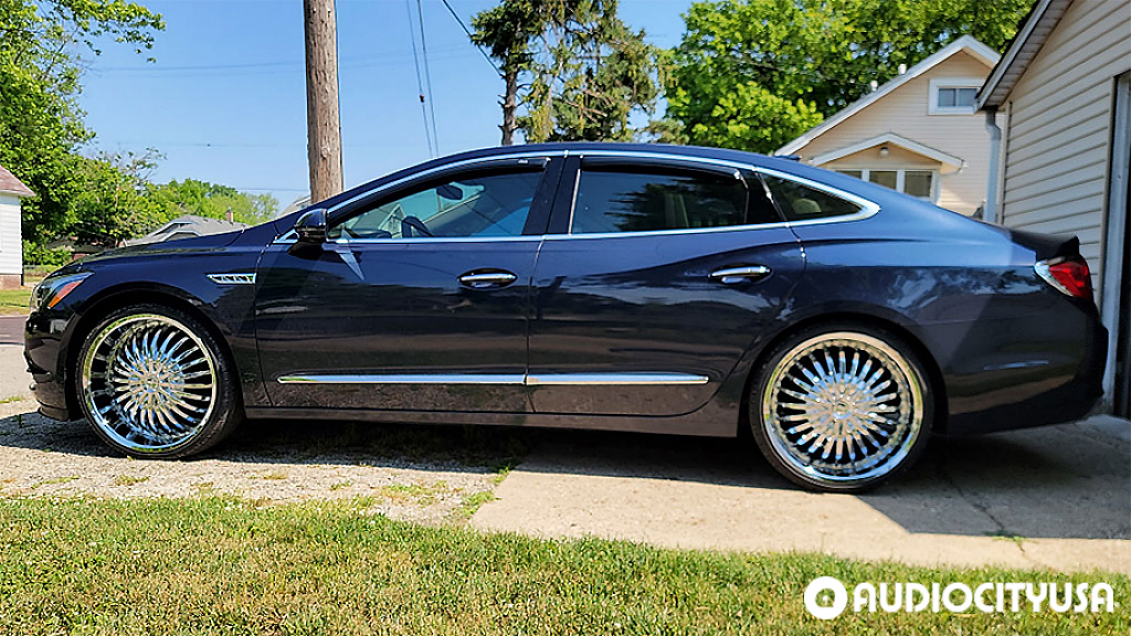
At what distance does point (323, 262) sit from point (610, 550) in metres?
1.99

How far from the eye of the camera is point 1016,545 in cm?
280

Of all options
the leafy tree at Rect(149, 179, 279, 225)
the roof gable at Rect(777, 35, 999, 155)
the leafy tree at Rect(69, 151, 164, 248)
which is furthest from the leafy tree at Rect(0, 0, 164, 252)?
the leafy tree at Rect(149, 179, 279, 225)

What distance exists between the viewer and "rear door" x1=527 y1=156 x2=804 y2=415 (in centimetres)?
341

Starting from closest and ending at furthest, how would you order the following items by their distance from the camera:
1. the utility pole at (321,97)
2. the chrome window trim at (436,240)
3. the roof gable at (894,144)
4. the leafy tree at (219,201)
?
the chrome window trim at (436,240) → the utility pole at (321,97) → the roof gable at (894,144) → the leafy tree at (219,201)

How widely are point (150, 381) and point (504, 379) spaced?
1.78m

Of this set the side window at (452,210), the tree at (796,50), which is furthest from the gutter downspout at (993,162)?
the tree at (796,50)

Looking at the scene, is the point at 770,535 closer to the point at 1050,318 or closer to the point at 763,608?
the point at 763,608

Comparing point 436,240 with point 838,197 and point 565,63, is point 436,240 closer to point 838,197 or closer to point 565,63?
point 838,197

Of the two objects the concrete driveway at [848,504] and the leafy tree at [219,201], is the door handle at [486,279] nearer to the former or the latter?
the concrete driveway at [848,504]

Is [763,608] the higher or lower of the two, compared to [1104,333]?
lower

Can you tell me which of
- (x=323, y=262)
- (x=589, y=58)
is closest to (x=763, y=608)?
(x=323, y=262)

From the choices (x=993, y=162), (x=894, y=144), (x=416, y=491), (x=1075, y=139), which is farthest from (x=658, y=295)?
(x=894, y=144)

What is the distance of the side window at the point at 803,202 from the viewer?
3510 millimetres

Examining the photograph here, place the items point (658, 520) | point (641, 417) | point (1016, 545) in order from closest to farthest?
point (1016, 545), point (658, 520), point (641, 417)
